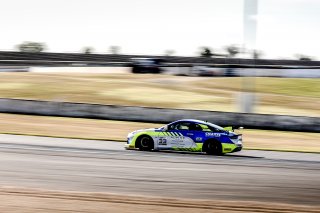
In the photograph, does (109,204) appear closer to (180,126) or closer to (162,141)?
(162,141)

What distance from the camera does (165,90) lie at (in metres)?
38.4

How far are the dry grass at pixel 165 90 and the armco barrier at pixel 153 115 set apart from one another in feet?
8.19

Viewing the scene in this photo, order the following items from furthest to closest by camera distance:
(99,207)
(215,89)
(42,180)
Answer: (215,89)
(42,180)
(99,207)

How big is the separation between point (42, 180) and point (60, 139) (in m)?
8.74

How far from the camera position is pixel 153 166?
42.2ft

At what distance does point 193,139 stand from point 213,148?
0.67 metres

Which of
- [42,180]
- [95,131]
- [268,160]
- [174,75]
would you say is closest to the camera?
[42,180]

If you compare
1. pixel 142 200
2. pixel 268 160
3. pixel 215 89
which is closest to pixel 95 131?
pixel 268 160

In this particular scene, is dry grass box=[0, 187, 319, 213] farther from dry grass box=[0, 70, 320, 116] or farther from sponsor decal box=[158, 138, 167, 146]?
dry grass box=[0, 70, 320, 116]

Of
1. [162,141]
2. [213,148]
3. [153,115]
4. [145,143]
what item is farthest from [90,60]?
[213,148]

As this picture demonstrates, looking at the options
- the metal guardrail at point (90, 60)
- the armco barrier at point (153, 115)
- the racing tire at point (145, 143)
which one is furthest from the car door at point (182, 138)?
the metal guardrail at point (90, 60)

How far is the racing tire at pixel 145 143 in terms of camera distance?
54.5ft

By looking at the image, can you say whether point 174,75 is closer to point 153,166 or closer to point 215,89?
point 215,89

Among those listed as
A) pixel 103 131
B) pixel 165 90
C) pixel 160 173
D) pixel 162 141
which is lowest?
pixel 160 173
